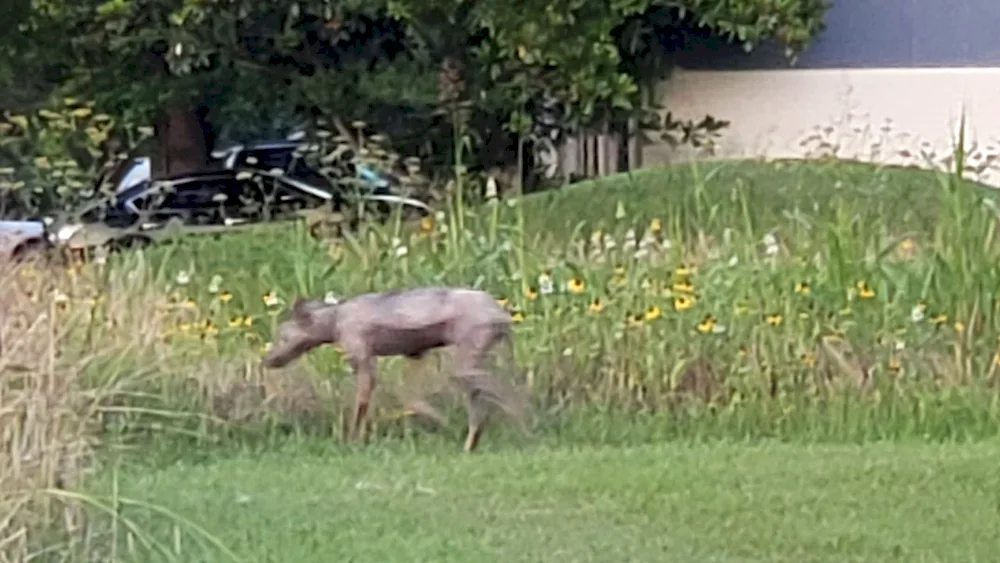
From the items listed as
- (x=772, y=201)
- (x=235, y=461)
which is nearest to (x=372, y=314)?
(x=235, y=461)

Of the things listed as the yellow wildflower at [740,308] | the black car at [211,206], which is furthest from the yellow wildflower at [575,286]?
the black car at [211,206]

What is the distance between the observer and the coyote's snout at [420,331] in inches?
327

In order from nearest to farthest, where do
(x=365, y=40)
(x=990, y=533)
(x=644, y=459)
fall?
(x=990, y=533) < (x=644, y=459) < (x=365, y=40)

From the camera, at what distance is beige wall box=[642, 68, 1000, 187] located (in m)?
18.5

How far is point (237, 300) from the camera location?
11.0 m

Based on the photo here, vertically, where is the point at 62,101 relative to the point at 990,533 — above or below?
above

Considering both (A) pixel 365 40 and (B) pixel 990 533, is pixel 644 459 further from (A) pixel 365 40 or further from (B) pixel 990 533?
(A) pixel 365 40

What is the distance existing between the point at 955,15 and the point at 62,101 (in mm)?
7874

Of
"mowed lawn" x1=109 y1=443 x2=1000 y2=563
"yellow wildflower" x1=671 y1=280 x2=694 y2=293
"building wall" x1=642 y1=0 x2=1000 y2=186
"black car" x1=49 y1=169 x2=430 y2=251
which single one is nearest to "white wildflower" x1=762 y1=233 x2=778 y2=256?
"yellow wildflower" x1=671 y1=280 x2=694 y2=293

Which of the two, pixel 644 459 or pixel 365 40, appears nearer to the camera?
pixel 644 459

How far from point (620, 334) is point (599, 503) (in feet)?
7.32

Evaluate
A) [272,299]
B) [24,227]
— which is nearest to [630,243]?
[272,299]

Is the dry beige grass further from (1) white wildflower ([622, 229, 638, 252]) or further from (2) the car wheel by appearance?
(1) white wildflower ([622, 229, 638, 252])

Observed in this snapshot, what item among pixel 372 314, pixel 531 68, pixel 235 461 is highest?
pixel 531 68
